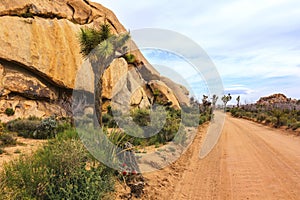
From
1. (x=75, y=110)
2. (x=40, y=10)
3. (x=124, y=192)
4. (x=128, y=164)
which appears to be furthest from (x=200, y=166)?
(x=40, y=10)

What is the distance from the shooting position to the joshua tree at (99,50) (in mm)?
9484

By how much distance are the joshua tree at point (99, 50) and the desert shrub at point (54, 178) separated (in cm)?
488

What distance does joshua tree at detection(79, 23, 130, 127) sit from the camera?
948cm

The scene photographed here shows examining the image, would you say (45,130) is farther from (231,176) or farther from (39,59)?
(39,59)

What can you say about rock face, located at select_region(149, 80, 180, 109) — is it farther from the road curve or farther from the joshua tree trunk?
the joshua tree trunk

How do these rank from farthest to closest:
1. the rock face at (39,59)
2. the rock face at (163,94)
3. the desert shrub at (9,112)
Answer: the rock face at (163,94) → the rock face at (39,59) → the desert shrub at (9,112)

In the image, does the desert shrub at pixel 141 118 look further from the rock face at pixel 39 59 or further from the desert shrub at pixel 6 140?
the rock face at pixel 39 59

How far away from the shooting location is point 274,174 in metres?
7.24

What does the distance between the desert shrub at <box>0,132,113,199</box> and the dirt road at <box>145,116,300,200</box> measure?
6.16 feet

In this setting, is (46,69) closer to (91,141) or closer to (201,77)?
(201,77)

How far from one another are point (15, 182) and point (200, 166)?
5840 millimetres

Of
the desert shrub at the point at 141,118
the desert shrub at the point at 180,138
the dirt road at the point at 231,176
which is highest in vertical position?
the desert shrub at the point at 141,118

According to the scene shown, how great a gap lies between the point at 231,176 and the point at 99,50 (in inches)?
242

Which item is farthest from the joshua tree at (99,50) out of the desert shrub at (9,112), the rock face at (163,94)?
the rock face at (163,94)
